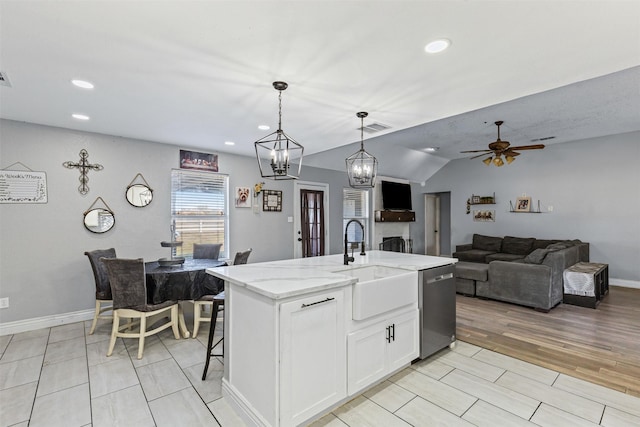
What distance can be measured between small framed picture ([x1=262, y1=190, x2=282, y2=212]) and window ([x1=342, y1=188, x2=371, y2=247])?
6.18 ft

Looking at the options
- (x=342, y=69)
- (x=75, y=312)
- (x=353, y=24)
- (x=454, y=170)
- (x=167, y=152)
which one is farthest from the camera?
(x=454, y=170)

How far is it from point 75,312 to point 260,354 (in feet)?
11.3

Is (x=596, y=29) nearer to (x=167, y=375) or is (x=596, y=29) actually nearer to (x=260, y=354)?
(x=260, y=354)

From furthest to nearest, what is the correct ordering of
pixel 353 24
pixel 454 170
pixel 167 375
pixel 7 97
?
pixel 454 170 < pixel 7 97 < pixel 167 375 < pixel 353 24

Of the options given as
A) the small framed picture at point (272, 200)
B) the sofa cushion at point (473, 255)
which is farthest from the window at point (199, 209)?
the sofa cushion at point (473, 255)

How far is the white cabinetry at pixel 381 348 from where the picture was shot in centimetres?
204

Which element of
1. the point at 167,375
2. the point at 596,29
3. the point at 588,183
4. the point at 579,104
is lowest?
the point at 167,375

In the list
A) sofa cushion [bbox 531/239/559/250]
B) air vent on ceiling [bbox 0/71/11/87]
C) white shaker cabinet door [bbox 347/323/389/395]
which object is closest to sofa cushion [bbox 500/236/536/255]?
sofa cushion [bbox 531/239/559/250]

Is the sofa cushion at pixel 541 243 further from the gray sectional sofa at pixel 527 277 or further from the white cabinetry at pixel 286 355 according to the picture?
the white cabinetry at pixel 286 355

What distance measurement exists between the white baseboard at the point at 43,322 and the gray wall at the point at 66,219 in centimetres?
5

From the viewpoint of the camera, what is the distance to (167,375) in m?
2.48

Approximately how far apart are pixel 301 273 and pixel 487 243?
20.3 feet

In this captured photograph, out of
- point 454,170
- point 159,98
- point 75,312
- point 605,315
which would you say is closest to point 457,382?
point 605,315

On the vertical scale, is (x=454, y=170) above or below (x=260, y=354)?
above
